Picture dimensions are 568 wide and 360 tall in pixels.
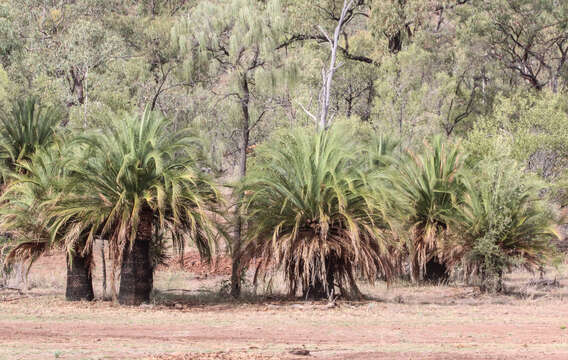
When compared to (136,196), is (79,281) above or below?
below

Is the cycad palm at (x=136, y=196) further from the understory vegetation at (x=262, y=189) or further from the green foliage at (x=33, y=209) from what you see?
the green foliage at (x=33, y=209)

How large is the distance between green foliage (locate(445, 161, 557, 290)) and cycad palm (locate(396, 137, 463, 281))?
83 cm

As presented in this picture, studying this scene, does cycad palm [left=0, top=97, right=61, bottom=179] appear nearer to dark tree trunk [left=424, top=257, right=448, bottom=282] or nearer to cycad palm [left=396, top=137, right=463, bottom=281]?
cycad palm [left=396, top=137, right=463, bottom=281]

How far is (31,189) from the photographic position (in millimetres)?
15992

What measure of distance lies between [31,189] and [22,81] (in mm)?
23789

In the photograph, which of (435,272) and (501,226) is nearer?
(501,226)

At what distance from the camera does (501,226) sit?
17578 millimetres

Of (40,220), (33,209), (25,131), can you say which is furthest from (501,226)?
(25,131)

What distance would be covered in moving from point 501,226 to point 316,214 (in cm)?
469

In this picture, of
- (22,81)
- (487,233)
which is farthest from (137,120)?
(22,81)

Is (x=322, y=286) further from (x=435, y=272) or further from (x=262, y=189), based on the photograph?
(x=435, y=272)

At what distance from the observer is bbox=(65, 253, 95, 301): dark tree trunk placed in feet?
52.9

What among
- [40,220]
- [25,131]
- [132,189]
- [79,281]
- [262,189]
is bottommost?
[79,281]

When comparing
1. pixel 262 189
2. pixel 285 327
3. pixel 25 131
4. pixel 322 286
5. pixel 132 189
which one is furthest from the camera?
pixel 25 131
